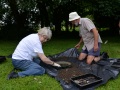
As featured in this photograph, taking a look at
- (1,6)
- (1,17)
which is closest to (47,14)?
(1,17)

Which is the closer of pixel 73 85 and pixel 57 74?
pixel 73 85

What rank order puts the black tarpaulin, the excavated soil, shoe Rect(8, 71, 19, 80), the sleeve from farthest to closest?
the sleeve
shoe Rect(8, 71, 19, 80)
the excavated soil
the black tarpaulin

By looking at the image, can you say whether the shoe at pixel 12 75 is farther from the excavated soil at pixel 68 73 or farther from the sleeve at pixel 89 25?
the sleeve at pixel 89 25

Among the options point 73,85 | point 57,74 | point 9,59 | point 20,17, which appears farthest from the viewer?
point 20,17

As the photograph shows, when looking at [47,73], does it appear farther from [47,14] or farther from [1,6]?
[47,14]

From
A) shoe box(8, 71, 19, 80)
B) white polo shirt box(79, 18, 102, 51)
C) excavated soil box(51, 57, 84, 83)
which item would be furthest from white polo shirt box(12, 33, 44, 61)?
white polo shirt box(79, 18, 102, 51)

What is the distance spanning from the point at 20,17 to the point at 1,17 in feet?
3.44

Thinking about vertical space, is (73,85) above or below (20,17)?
below

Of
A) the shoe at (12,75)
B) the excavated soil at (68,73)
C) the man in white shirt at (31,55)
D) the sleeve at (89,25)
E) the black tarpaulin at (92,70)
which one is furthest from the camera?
the sleeve at (89,25)

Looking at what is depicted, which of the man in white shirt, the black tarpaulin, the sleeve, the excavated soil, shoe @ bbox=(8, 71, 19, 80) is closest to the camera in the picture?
the black tarpaulin

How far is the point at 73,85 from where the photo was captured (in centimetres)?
534

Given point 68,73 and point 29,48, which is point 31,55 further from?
point 68,73

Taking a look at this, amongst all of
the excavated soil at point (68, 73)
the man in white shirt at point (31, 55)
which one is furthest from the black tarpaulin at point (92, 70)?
the man in white shirt at point (31, 55)

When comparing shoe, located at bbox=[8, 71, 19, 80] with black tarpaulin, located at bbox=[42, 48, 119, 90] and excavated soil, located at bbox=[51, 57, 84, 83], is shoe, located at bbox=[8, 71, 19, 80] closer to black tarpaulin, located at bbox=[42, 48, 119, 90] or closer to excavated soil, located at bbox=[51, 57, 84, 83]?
black tarpaulin, located at bbox=[42, 48, 119, 90]
